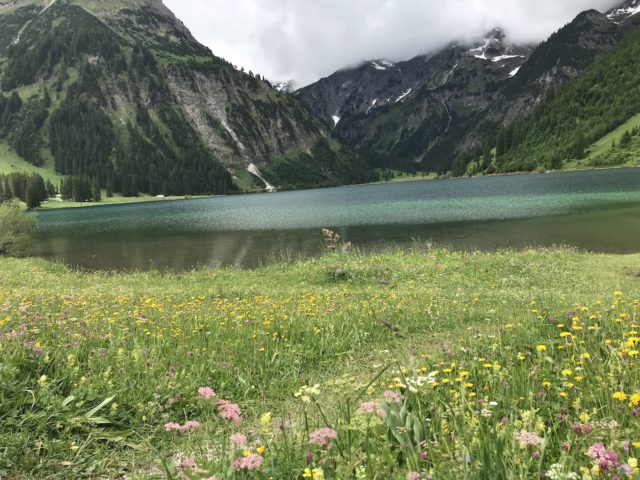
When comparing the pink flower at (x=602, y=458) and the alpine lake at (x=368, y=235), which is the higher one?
the pink flower at (x=602, y=458)

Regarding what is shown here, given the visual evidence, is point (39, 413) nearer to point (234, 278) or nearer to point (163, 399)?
point (163, 399)

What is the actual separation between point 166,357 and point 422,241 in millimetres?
41107

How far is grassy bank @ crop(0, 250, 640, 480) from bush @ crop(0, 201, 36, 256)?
46.5 meters

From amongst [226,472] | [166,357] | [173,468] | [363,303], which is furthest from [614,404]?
[363,303]

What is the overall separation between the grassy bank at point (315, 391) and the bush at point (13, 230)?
4654cm

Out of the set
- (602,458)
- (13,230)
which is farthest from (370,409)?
(13,230)

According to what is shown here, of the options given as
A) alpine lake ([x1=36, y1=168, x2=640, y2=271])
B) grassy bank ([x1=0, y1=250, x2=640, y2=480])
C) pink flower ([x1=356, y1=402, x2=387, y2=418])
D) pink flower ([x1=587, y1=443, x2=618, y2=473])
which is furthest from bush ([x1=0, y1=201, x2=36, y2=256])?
pink flower ([x1=587, y1=443, x2=618, y2=473])

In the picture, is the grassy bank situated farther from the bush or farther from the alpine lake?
the bush

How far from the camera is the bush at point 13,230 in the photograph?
163 feet

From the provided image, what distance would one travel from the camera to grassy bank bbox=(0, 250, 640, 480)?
3.44 metres

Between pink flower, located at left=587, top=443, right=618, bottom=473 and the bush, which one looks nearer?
pink flower, located at left=587, top=443, right=618, bottom=473

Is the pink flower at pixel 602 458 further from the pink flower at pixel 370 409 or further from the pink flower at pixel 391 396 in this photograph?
the pink flower at pixel 391 396

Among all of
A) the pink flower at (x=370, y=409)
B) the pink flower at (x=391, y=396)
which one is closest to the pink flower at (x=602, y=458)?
the pink flower at (x=370, y=409)

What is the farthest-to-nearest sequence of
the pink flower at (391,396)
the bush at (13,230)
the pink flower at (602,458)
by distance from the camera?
the bush at (13,230) < the pink flower at (391,396) < the pink flower at (602,458)
